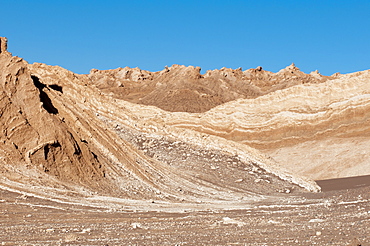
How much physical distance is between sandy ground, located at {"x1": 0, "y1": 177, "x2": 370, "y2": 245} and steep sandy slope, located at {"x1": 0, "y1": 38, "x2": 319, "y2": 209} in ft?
8.74

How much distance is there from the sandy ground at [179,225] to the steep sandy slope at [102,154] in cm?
266

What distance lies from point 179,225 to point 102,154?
1032 centimetres

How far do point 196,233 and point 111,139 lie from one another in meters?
13.6

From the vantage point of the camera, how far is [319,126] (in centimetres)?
3262

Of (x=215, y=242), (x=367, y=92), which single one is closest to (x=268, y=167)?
(x=367, y=92)

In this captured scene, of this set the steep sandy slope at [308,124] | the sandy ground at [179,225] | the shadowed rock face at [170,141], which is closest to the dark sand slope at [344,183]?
the shadowed rock face at [170,141]

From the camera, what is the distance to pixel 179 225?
10.9 m

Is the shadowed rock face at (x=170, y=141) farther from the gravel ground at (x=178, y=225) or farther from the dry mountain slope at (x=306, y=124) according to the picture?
the gravel ground at (x=178, y=225)

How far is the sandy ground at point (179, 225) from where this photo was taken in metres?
8.89

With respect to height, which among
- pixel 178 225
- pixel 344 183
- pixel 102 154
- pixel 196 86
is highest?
pixel 196 86

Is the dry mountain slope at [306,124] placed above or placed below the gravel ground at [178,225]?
above

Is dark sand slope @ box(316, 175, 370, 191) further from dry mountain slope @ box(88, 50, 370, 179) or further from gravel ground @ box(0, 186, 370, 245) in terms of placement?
gravel ground @ box(0, 186, 370, 245)

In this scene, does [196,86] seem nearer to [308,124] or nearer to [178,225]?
[308,124]

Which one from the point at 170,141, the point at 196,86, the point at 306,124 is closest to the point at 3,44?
the point at 170,141
